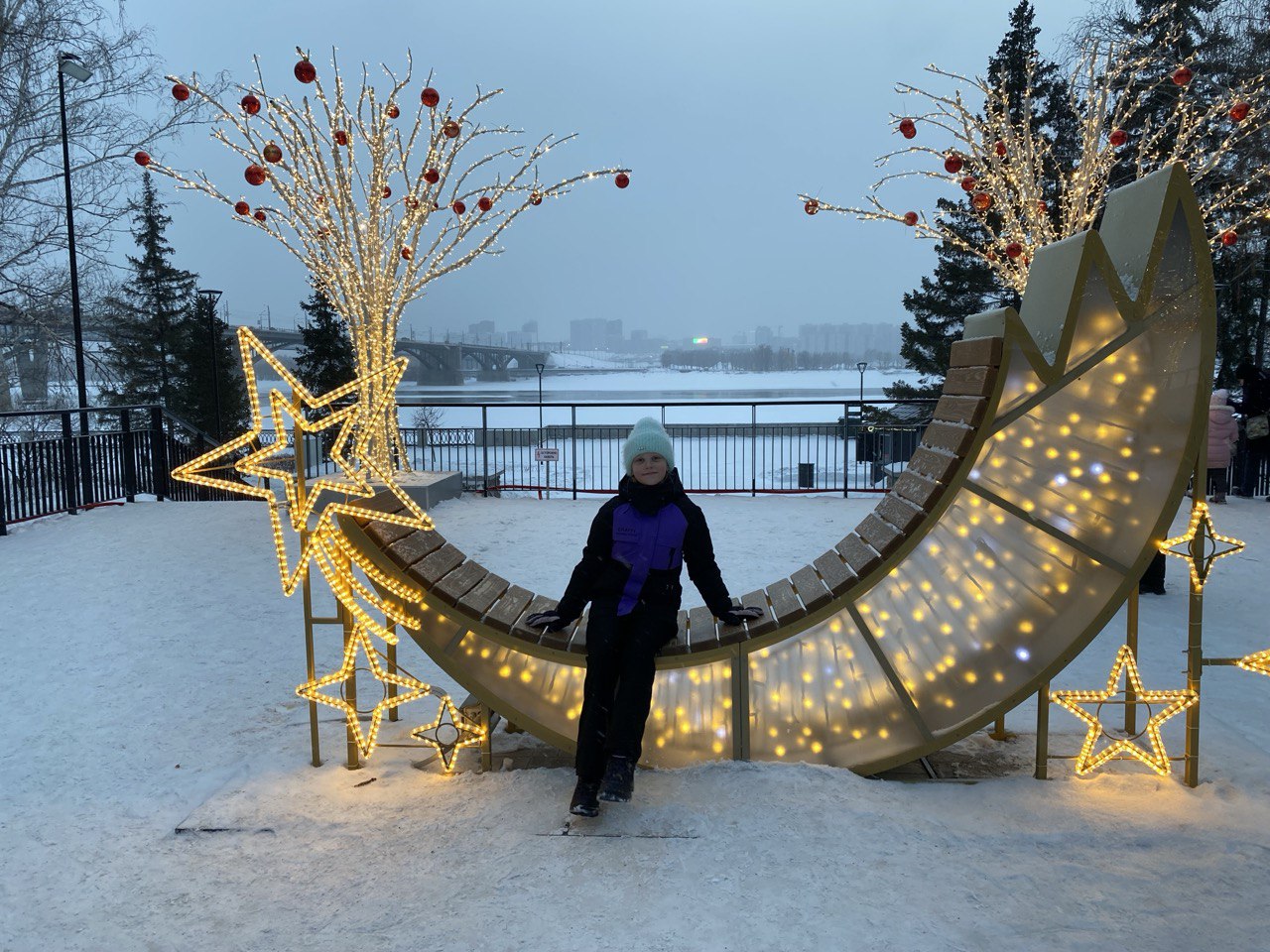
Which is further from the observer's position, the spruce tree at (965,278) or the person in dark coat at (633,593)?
the spruce tree at (965,278)

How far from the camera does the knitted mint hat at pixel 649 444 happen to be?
11.9 ft

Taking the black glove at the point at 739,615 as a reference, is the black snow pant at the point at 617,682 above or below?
below

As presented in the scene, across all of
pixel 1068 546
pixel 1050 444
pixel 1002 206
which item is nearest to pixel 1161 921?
pixel 1068 546

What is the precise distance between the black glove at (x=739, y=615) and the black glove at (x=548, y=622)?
2.28ft

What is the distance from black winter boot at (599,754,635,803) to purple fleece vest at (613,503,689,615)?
0.64 meters

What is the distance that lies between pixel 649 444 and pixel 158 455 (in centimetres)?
1097

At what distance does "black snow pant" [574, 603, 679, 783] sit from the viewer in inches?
130

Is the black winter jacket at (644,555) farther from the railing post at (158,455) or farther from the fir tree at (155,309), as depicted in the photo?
the fir tree at (155,309)

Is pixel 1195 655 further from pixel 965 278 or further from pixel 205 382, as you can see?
pixel 205 382

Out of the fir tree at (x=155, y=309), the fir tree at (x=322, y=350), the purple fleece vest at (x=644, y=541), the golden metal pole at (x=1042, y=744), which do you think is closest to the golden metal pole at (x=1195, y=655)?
the golden metal pole at (x=1042, y=744)

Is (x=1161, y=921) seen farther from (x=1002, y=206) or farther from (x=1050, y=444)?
(x=1002, y=206)

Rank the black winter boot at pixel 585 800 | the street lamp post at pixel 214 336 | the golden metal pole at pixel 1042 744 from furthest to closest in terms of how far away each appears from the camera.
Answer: the street lamp post at pixel 214 336
the golden metal pole at pixel 1042 744
the black winter boot at pixel 585 800

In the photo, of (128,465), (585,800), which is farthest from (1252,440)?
(128,465)

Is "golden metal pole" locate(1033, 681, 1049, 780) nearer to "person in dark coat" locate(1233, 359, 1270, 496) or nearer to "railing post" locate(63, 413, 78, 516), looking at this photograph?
"person in dark coat" locate(1233, 359, 1270, 496)
